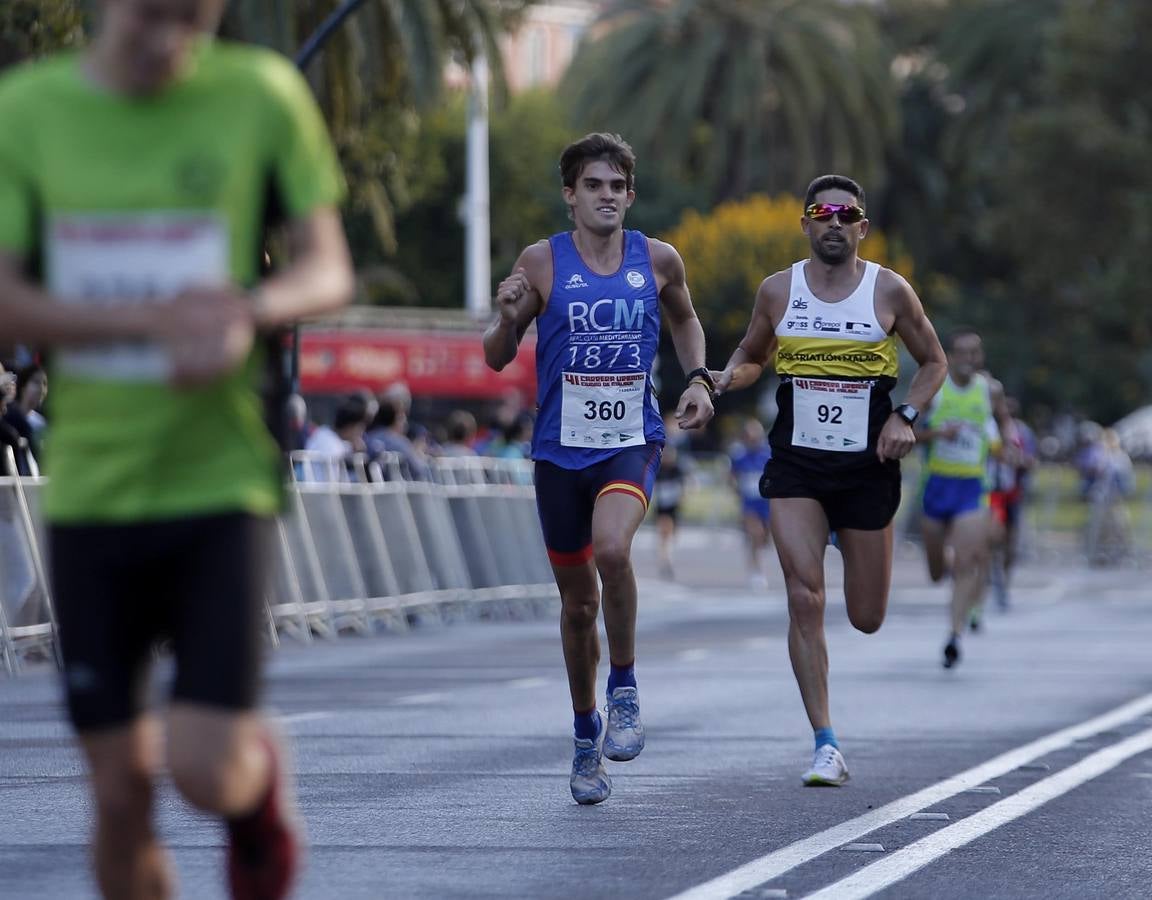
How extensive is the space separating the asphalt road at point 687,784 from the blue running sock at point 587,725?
234 millimetres

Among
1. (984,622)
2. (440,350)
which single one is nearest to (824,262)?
(984,622)

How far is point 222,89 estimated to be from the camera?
4.38 metres

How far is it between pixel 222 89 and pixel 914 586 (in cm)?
2732

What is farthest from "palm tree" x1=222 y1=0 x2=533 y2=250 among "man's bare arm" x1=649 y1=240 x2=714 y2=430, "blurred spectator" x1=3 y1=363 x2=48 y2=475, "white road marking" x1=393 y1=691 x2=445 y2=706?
"man's bare arm" x1=649 y1=240 x2=714 y2=430

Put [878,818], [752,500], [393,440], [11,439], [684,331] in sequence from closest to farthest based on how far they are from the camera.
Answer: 1. [878,818]
2. [684,331]
3. [11,439]
4. [393,440]
5. [752,500]

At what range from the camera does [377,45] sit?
26.3 metres

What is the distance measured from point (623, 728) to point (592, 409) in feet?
3.39

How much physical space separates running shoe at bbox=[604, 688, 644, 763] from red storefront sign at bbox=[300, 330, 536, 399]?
34173mm

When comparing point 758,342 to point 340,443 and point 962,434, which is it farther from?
point 340,443

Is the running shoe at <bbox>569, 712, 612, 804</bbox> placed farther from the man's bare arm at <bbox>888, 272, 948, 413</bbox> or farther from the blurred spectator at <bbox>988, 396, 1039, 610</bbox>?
the blurred spectator at <bbox>988, 396, 1039, 610</bbox>

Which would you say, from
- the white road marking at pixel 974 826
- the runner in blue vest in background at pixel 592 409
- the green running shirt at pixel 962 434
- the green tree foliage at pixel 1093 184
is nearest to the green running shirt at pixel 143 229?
the white road marking at pixel 974 826

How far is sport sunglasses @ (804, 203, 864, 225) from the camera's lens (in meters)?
9.64

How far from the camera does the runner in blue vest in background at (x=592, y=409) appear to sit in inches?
336

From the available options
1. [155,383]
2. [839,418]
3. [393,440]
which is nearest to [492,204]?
[393,440]
